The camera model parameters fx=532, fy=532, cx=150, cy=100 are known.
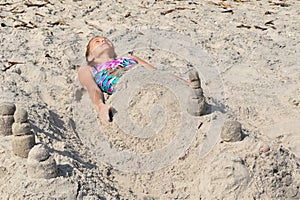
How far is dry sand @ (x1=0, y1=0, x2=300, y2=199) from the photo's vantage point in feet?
11.2

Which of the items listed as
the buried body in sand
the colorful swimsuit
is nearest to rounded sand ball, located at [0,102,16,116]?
the buried body in sand

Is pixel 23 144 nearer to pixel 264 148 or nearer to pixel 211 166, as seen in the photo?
pixel 211 166

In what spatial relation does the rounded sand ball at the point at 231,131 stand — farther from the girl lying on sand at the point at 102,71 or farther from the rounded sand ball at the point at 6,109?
the rounded sand ball at the point at 6,109

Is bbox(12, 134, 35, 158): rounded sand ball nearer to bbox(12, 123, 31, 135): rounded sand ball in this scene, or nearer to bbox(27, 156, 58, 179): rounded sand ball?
bbox(12, 123, 31, 135): rounded sand ball

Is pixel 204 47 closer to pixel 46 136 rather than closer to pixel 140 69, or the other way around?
pixel 140 69

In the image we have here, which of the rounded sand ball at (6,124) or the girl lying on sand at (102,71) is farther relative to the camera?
the girl lying on sand at (102,71)

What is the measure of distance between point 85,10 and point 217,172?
4.13 meters

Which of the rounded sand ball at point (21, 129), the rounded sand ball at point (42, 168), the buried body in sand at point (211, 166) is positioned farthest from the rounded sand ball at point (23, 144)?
the buried body in sand at point (211, 166)

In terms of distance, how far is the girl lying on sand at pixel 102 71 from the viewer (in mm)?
4164

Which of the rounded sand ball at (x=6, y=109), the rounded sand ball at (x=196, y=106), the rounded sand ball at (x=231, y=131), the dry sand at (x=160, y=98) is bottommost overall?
the dry sand at (x=160, y=98)

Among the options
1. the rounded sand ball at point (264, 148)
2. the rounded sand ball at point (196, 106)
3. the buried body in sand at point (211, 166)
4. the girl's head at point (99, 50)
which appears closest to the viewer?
the buried body in sand at point (211, 166)

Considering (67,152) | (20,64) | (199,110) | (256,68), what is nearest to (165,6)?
(256,68)

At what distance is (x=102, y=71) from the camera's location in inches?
188

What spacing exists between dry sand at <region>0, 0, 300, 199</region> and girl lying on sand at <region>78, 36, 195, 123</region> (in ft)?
0.28
